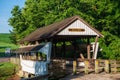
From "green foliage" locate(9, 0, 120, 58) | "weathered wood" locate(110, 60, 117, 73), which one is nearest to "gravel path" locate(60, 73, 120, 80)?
"weathered wood" locate(110, 60, 117, 73)

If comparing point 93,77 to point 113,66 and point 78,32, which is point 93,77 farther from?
point 78,32

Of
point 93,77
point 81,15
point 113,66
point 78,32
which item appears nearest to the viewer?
point 93,77

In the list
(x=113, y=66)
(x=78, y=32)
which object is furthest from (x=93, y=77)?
(x=78, y=32)

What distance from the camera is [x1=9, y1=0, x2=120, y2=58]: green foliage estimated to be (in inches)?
1636

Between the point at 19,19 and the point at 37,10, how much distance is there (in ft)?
26.7

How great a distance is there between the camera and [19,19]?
59781 millimetres

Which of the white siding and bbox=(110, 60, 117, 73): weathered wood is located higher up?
the white siding

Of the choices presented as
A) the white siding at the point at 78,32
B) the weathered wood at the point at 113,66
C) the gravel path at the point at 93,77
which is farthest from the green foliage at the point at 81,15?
the gravel path at the point at 93,77

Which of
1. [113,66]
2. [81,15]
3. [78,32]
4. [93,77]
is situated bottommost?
[93,77]

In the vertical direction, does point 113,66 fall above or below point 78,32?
below

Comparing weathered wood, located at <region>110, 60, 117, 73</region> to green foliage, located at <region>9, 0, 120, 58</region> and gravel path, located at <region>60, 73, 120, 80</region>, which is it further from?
green foliage, located at <region>9, 0, 120, 58</region>

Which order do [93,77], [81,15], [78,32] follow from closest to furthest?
[93,77], [78,32], [81,15]

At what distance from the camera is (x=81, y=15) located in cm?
4403

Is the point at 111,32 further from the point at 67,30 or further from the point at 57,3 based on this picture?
the point at 67,30
